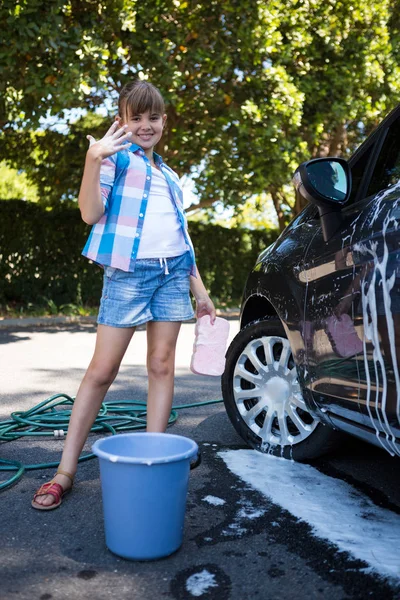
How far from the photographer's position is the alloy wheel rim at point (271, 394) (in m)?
3.25

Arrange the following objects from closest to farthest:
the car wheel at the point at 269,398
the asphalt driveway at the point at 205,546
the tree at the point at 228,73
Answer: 1. the asphalt driveway at the point at 205,546
2. the car wheel at the point at 269,398
3. the tree at the point at 228,73

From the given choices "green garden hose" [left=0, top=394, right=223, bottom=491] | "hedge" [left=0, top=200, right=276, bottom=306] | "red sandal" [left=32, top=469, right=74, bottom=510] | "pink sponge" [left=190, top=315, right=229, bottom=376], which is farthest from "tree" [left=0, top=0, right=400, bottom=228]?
"red sandal" [left=32, top=469, right=74, bottom=510]

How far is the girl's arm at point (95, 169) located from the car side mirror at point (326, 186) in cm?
73

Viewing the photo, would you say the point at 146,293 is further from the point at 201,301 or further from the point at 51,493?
the point at 51,493

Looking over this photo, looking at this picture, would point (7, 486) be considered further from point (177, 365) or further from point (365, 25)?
point (365, 25)

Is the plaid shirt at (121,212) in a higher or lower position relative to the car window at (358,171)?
lower

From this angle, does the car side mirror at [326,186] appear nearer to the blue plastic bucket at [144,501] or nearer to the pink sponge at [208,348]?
the pink sponge at [208,348]

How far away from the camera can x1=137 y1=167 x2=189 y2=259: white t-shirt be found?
2.82 m

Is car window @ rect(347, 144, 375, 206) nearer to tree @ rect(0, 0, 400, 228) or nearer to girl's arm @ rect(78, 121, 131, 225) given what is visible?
girl's arm @ rect(78, 121, 131, 225)

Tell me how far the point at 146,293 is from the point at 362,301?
36.6 inches

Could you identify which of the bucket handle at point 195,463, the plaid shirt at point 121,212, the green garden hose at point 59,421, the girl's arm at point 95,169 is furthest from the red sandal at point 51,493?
the girl's arm at point 95,169

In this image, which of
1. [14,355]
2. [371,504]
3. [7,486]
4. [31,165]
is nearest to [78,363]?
[14,355]

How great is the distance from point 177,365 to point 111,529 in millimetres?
4420

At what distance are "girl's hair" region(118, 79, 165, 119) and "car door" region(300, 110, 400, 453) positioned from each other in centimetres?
89
